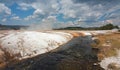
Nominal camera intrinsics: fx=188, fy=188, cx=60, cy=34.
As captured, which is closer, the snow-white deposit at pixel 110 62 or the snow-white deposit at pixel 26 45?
the snow-white deposit at pixel 110 62

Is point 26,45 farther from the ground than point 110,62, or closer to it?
farther from the ground

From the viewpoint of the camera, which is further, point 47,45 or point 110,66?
point 47,45

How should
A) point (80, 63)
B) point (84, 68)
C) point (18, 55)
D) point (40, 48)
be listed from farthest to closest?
point (40, 48) → point (18, 55) → point (80, 63) → point (84, 68)

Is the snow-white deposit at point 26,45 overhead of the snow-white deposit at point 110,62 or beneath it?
overhead

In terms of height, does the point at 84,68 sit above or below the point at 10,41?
below

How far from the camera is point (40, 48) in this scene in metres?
42.7

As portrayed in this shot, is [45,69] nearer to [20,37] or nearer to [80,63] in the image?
[80,63]

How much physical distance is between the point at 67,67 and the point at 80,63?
3.26m

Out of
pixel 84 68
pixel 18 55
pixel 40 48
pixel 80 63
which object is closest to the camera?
pixel 84 68

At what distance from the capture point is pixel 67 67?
95.0 feet

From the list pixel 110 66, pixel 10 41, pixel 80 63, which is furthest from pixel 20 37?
pixel 110 66

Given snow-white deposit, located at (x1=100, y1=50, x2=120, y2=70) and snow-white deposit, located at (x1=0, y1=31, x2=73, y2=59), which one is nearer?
snow-white deposit, located at (x1=100, y1=50, x2=120, y2=70)

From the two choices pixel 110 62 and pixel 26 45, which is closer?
pixel 110 62

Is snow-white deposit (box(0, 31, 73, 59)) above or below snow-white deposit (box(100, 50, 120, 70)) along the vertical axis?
above
